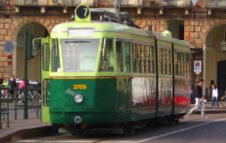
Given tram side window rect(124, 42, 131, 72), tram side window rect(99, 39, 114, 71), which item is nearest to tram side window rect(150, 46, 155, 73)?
tram side window rect(124, 42, 131, 72)

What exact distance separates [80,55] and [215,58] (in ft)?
137

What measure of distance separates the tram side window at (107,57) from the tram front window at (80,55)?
0.20 meters

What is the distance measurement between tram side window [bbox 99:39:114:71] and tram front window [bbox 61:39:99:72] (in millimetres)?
203

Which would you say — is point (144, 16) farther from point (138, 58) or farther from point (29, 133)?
point (29, 133)

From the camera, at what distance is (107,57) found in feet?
70.7

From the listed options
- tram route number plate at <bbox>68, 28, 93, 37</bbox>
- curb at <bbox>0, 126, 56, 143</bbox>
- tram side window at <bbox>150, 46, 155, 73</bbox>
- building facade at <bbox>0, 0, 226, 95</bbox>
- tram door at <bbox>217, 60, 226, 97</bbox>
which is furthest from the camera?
tram door at <bbox>217, 60, 226, 97</bbox>

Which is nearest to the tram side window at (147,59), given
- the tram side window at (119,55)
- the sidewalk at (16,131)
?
the tram side window at (119,55)

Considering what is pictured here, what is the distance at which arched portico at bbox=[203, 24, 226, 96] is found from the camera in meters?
61.8

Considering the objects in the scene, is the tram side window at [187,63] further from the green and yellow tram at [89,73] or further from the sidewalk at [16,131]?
the sidewalk at [16,131]

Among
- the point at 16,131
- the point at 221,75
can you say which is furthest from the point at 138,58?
the point at 221,75

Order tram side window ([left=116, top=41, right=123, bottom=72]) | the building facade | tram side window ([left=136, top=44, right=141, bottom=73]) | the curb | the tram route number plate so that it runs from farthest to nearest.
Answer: the building facade, tram side window ([left=136, top=44, right=141, bottom=73]), tram side window ([left=116, top=41, right=123, bottom=72]), the tram route number plate, the curb

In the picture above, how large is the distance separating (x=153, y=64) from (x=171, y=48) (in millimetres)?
2844

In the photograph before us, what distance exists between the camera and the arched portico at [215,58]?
61.8 metres

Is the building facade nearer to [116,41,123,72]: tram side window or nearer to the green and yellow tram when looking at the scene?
the green and yellow tram
